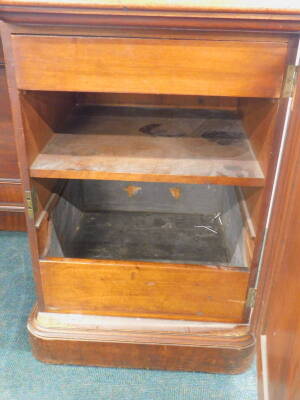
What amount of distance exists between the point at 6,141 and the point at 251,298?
0.99 meters

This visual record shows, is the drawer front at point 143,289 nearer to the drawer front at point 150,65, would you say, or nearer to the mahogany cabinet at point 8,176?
the drawer front at point 150,65

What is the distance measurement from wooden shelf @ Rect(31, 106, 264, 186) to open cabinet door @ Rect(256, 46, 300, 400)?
109 mm

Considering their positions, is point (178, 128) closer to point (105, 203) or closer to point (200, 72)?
point (200, 72)

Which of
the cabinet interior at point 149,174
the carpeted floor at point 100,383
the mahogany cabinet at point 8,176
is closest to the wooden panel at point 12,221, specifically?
the mahogany cabinet at point 8,176

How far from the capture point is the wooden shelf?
2.84ft

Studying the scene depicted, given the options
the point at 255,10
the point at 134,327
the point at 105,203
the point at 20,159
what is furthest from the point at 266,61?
the point at 105,203

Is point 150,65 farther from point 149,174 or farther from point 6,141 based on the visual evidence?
point 6,141

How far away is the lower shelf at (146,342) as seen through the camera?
39.6 inches

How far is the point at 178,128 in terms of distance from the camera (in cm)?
110

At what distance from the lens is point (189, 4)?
0.65 m

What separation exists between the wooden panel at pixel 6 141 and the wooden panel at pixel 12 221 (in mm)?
166

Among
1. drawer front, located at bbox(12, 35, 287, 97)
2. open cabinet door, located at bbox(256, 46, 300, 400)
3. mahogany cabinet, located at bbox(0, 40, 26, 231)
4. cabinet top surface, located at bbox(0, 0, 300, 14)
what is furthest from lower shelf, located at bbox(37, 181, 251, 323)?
cabinet top surface, located at bbox(0, 0, 300, 14)

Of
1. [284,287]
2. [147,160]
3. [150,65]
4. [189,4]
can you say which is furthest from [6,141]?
[284,287]

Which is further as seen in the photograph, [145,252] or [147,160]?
[145,252]
